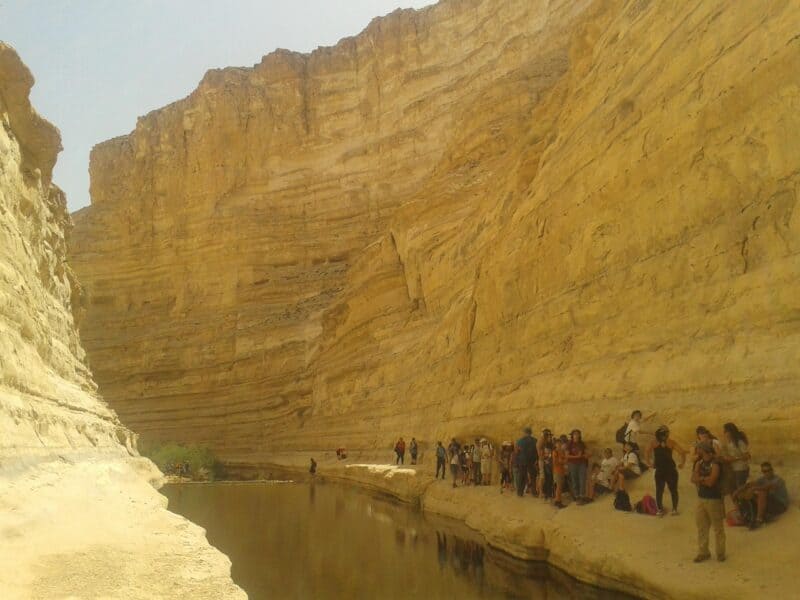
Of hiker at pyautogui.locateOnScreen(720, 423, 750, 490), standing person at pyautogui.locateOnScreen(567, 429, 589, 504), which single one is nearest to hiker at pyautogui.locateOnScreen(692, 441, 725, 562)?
hiker at pyautogui.locateOnScreen(720, 423, 750, 490)

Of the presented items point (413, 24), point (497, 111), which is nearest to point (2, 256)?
point (497, 111)

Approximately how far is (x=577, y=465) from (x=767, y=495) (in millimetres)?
3332

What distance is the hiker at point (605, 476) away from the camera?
30.5 feet

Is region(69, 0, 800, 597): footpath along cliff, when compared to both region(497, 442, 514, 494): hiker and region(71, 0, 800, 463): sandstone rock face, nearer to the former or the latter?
region(71, 0, 800, 463): sandstone rock face

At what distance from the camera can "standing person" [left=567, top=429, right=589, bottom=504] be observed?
9547 millimetres

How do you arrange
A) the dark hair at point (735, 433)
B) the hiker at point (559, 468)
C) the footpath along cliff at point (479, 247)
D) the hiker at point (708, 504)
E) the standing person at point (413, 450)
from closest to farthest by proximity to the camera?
the hiker at point (708, 504), the dark hair at point (735, 433), the footpath along cliff at point (479, 247), the hiker at point (559, 468), the standing person at point (413, 450)

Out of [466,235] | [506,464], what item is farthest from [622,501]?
[466,235]

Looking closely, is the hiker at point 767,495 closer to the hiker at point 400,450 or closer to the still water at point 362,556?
the still water at point 362,556

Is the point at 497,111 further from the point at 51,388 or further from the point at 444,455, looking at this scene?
the point at 51,388

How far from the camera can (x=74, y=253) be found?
161 ft

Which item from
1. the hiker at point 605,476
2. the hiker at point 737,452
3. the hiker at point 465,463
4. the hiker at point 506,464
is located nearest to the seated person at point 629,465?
the hiker at point 605,476

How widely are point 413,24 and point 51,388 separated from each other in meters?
37.0

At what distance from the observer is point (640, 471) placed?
8.81 metres

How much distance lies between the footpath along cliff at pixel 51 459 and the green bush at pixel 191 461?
35.4 ft
